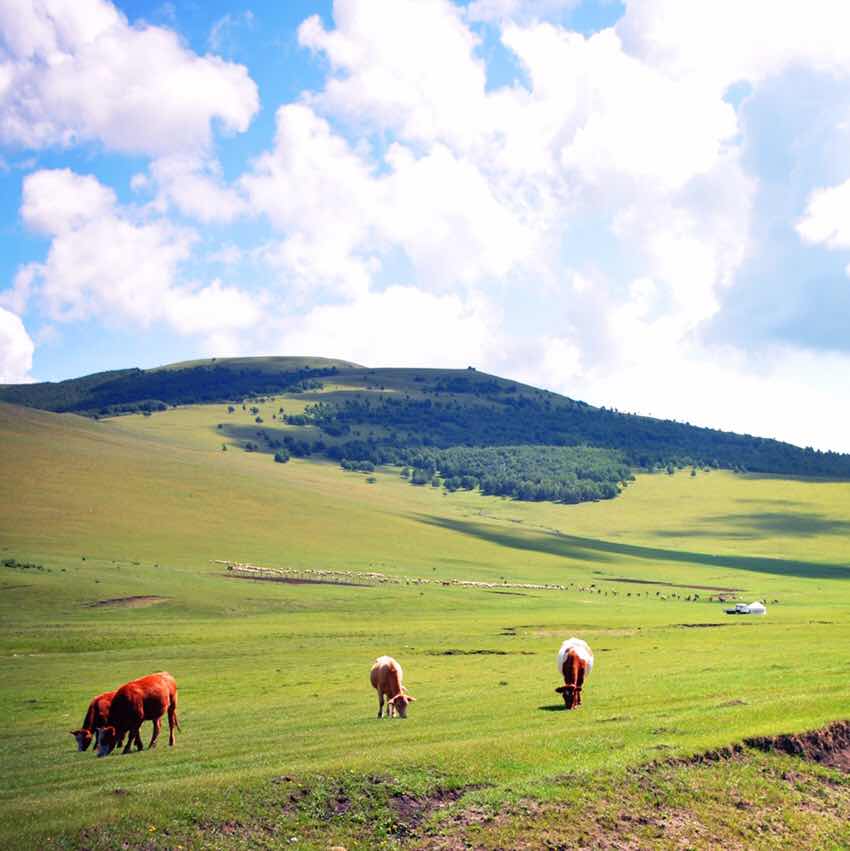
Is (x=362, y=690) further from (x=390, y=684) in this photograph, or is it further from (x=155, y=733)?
(x=155, y=733)

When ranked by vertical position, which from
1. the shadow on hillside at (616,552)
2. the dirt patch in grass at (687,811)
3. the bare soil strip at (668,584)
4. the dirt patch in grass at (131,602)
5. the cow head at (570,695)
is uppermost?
the cow head at (570,695)

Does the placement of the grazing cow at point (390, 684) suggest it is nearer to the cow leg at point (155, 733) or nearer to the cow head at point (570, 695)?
the cow head at point (570, 695)

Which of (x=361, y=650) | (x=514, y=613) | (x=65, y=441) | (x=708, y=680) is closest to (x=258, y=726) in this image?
(x=708, y=680)

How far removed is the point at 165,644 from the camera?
2194 inches

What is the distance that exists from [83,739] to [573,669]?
15.7 meters

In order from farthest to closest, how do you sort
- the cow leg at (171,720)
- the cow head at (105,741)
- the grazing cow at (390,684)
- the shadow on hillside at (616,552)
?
the shadow on hillside at (616,552)
the grazing cow at (390,684)
the cow leg at (171,720)
the cow head at (105,741)

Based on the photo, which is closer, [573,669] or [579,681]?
[573,669]

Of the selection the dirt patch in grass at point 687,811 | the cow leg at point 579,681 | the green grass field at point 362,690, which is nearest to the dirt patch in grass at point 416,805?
the green grass field at point 362,690

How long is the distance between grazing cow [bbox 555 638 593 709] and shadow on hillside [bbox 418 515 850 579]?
110443mm

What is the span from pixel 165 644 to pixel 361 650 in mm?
11656

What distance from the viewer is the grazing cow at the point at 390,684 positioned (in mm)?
31359

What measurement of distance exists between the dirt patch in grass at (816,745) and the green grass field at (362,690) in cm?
37

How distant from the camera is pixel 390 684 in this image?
32031 mm

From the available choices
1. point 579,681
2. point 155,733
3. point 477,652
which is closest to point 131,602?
point 477,652
